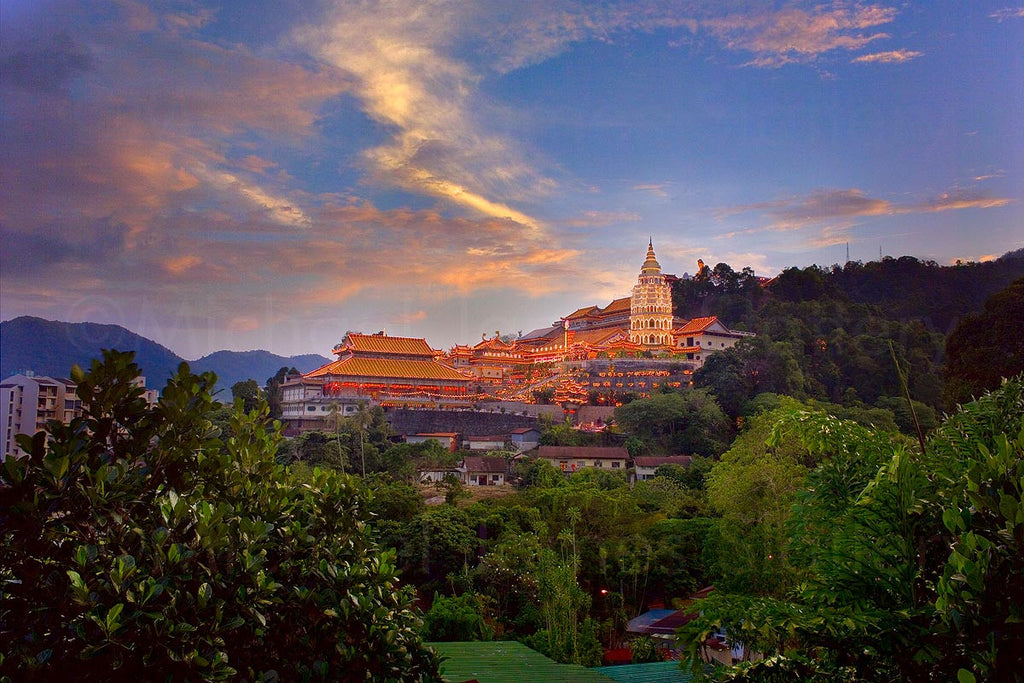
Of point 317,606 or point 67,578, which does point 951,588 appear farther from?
point 67,578

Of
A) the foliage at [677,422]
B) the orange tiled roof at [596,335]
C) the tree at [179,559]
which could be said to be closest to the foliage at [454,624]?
the tree at [179,559]

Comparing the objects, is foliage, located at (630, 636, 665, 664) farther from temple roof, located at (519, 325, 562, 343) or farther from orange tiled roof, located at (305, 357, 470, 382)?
temple roof, located at (519, 325, 562, 343)

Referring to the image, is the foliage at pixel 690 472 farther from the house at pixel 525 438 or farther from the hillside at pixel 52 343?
the hillside at pixel 52 343

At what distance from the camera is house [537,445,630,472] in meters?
16.6

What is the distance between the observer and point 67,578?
1908 mm

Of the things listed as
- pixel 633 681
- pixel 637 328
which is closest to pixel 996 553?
pixel 633 681

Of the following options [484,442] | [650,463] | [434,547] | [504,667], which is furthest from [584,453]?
[504,667]

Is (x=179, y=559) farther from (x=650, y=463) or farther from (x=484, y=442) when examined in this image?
(x=484, y=442)

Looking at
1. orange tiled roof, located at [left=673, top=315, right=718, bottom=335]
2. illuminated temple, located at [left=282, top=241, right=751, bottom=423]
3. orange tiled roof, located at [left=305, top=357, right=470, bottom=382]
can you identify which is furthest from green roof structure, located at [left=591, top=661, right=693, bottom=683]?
orange tiled roof, located at [left=673, top=315, right=718, bottom=335]

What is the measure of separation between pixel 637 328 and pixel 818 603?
2473 cm

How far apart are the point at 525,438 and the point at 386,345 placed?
6.85m

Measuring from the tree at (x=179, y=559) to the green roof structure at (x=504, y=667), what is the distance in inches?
108

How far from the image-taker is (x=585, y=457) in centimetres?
1681

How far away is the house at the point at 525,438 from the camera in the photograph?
60.6 feet
